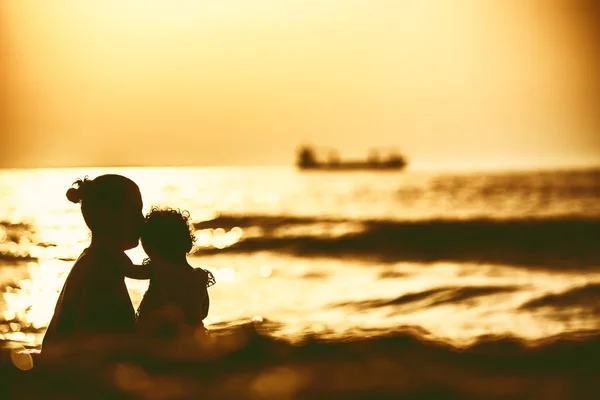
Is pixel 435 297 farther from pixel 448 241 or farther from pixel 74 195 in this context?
pixel 448 241

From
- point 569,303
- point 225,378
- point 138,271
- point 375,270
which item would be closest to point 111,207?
point 138,271

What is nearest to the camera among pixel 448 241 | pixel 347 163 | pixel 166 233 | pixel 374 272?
pixel 166 233

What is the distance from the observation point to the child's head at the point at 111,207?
151 inches

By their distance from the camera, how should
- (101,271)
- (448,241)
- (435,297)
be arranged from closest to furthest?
(101,271), (435,297), (448,241)

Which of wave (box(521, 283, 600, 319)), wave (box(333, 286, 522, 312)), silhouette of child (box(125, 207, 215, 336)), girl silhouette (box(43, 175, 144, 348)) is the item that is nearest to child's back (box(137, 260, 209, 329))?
silhouette of child (box(125, 207, 215, 336))

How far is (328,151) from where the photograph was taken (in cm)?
16762

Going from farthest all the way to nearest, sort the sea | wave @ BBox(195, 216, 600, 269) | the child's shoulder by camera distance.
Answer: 1. wave @ BBox(195, 216, 600, 269)
2. the sea
3. the child's shoulder

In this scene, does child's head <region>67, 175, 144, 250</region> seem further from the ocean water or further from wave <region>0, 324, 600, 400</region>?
the ocean water

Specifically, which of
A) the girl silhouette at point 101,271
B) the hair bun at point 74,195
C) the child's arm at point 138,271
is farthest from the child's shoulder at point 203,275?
the hair bun at point 74,195

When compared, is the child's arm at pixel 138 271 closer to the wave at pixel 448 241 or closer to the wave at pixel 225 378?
the wave at pixel 225 378

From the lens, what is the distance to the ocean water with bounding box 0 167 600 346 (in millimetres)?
11992

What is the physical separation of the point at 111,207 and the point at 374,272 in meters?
17.5

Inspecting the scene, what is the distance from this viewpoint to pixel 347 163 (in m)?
166

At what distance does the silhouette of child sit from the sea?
17.6 inches
